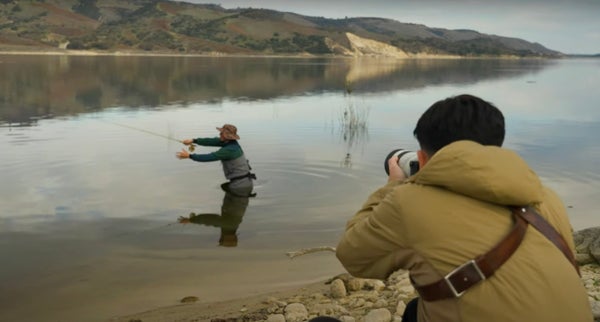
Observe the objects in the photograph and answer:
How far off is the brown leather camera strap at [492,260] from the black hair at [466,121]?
37 centimetres

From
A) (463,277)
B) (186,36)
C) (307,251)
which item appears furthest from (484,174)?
(186,36)

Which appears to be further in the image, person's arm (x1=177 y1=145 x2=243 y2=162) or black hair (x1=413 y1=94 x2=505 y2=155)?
person's arm (x1=177 y1=145 x2=243 y2=162)

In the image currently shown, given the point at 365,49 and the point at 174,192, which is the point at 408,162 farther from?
the point at 365,49

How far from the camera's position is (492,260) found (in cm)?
211

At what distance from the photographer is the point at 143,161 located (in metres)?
13.3

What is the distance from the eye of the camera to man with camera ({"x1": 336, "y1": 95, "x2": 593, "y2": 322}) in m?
2.11

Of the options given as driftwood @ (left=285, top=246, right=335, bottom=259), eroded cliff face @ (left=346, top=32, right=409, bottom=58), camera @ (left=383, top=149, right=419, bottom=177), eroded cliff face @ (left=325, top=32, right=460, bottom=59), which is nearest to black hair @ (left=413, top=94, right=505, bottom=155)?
camera @ (left=383, top=149, right=419, bottom=177)

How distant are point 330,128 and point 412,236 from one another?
57.2 feet

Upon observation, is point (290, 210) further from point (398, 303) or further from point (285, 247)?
point (398, 303)

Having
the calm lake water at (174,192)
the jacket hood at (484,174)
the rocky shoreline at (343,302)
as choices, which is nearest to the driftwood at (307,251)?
the calm lake water at (174,192)

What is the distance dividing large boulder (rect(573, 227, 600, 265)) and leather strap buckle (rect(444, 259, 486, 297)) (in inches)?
182

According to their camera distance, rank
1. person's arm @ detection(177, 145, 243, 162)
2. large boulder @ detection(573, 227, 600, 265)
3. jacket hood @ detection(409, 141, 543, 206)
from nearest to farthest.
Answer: jacket hood @ detection(409, 141, 543, 206) → large boulder @ detection(573, 227, 600, 265) → person's arm @ detection(177, 145, 243, 162)

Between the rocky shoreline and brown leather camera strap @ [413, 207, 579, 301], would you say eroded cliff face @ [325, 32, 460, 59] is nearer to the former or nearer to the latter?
the rocky shoreline

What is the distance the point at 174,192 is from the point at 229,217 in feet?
5.77
